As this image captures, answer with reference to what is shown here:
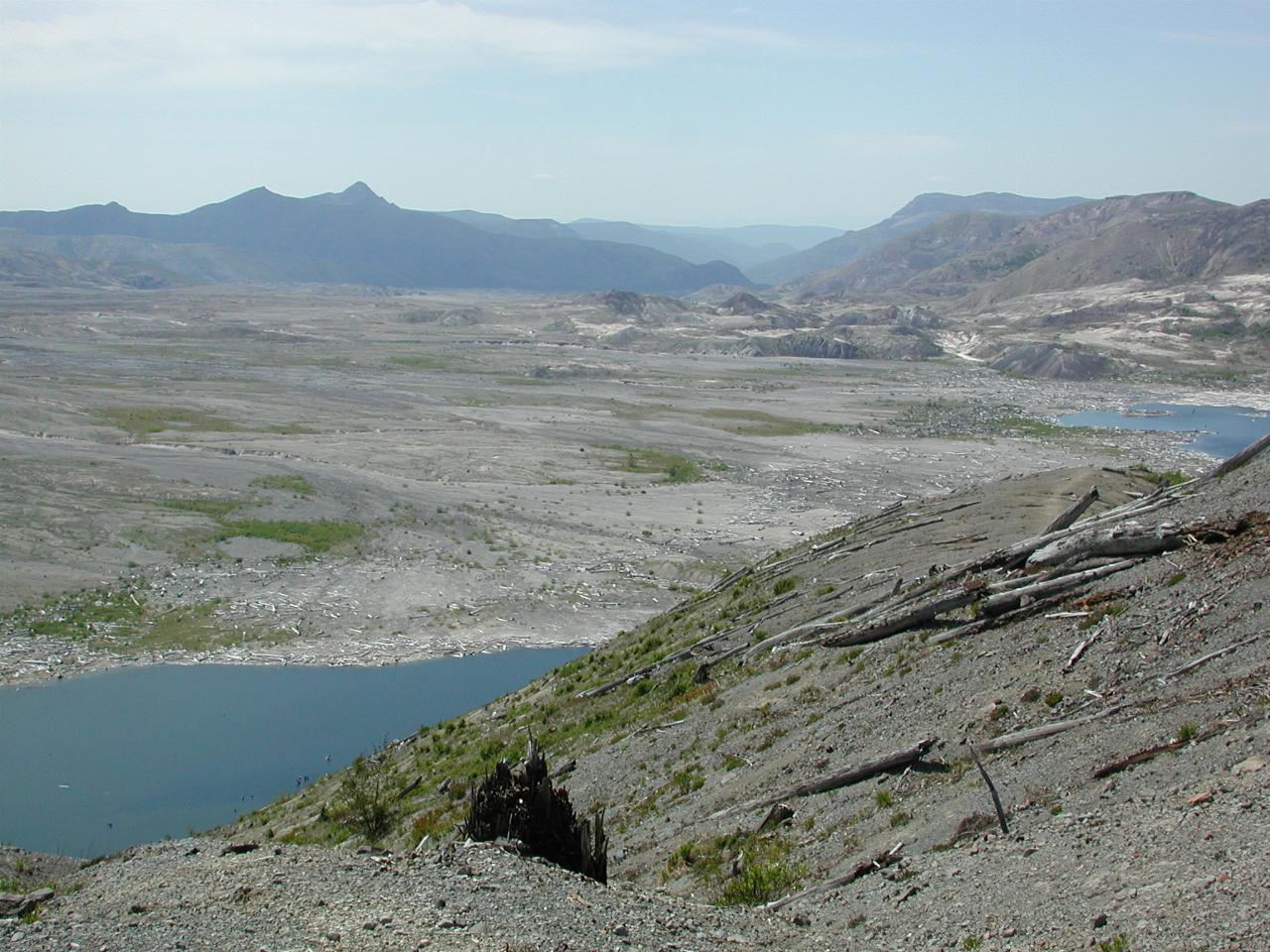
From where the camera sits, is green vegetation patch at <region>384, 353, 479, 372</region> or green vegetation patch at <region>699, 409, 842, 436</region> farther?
green vegetation patch at <region>384, 353, 479, 372</region>

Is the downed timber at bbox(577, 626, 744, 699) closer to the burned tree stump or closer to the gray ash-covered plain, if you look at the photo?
the burned tree stump

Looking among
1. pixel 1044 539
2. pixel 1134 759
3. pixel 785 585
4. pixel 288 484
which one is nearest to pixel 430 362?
pixel 288 484

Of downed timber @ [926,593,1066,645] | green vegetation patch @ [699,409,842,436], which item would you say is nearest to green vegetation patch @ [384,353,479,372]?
green vegetation patch @ [699,409,842,436]

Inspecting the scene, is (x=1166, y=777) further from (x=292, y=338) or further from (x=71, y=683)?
(x=292, y=338)

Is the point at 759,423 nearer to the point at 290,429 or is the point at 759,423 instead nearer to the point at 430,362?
the point at 290,429


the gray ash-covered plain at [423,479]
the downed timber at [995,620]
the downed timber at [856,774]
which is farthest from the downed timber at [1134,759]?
the gray ash-covered plain at [423,479]
